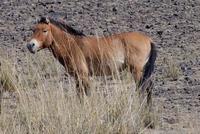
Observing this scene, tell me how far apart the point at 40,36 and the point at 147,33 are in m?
5.92

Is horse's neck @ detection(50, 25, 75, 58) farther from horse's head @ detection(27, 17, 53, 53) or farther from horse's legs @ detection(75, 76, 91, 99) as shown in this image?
horse's legs @ detection(75, 76, 91, 99)

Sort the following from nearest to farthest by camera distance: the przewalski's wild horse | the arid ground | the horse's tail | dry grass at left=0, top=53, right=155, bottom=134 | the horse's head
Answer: dry grass at left=0, top=53, right=155, bottom=134, the arid ground, the horse's tail, the przewalski's wild horse, the horse's head

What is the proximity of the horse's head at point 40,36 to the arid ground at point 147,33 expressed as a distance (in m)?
0.27

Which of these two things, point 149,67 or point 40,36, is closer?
point 149,67

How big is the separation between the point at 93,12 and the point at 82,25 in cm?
125

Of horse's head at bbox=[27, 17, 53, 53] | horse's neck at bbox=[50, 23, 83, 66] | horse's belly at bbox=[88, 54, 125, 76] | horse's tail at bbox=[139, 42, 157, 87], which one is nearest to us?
horse's tail at bbox=[139, 42, 157, 87]

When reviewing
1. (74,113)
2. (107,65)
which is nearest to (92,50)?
(107,65)

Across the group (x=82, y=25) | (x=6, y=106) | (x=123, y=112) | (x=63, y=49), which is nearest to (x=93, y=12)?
(x=82, y=25)

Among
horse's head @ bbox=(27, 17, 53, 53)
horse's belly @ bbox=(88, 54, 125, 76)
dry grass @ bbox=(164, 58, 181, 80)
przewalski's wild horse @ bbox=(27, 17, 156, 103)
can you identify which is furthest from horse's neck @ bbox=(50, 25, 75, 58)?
dry grass @ bbox=(164, 58, 181, 80)

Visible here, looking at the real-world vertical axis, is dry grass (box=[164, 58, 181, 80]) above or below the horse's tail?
below

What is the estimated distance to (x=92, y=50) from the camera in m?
11.9

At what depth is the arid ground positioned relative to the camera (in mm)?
10312

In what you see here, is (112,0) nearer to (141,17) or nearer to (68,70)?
(141,17)

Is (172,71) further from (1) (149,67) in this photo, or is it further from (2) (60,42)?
(2) (60,42)
